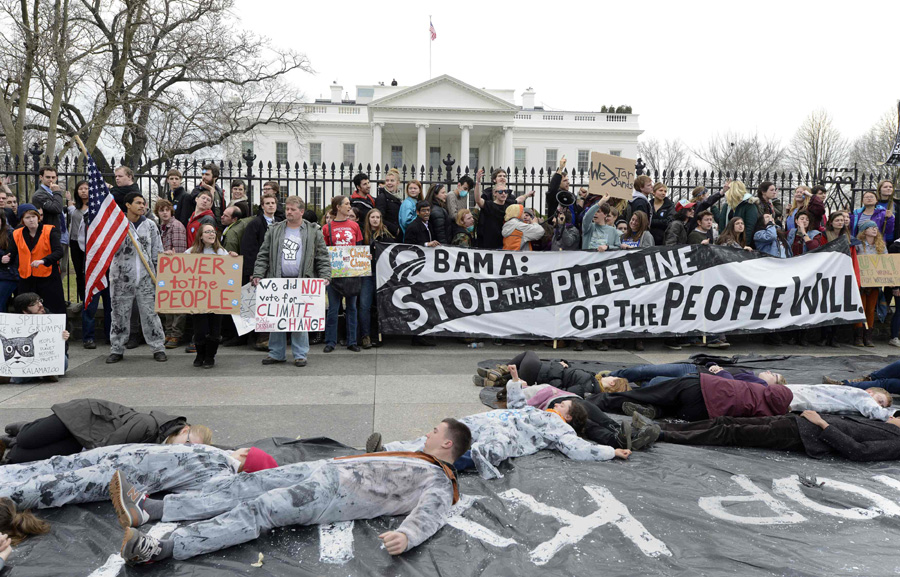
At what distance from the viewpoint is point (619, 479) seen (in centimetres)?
398

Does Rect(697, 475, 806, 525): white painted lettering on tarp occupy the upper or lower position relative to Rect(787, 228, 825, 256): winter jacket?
lower

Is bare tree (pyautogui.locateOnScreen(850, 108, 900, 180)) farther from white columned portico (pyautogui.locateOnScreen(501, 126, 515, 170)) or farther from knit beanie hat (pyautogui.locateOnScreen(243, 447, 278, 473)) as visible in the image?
knit beanie hat (pyautogui.locateOnScreen(243, 447, 278, 473))

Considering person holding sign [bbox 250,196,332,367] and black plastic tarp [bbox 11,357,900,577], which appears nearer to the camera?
black plastic tarp [bbox 11,357,900,577]

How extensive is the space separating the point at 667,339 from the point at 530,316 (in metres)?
2.19

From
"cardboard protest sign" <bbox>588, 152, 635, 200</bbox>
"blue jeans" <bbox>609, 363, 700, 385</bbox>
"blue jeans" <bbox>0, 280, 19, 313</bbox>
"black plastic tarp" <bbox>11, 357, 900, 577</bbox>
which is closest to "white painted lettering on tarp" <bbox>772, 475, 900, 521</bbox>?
"black plastic tarp" <bbox>11, 357, 900, 577</bbox>

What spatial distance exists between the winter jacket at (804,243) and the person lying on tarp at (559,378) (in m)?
5.12

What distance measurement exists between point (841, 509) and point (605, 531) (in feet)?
5.18

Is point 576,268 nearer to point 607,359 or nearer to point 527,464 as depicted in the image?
point 607,359

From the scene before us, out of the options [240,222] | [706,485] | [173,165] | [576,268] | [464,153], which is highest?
[464,153]

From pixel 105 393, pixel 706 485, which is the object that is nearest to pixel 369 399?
pixel 105 393

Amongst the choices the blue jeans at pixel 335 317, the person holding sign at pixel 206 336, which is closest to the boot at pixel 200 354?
the person holding sign at pixel 206 336

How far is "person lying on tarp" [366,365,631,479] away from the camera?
407cm

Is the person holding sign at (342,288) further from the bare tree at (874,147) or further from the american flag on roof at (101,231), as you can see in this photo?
the bare tree at (874,147)

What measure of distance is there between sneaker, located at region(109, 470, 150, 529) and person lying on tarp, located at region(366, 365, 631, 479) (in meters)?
→ 1.35
